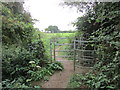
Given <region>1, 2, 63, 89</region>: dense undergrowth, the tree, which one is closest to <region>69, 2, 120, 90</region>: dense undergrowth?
<region>1, 2, 63, 89</region>: dense undergrowth

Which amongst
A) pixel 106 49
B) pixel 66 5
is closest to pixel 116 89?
pixel 106 49

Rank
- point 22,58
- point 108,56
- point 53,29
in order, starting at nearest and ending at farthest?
point 108,56 → point 22,58 → point 53,29

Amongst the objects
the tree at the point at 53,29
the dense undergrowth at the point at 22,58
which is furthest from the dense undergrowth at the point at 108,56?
the tree at the point at 53,29

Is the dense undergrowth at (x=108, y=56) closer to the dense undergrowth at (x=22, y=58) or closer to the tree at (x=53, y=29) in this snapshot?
the dense undergrowth at (x=22, y=58)

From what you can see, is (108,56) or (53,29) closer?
(108,56)

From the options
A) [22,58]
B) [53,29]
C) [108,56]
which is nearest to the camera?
[108,56]

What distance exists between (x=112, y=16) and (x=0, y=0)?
2.21 metres

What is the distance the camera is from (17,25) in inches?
75.2

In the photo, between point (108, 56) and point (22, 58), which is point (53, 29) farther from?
point (108, 56)

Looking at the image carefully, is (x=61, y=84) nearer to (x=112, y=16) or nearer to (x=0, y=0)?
(x=112, y=16)

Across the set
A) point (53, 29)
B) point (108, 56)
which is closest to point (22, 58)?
point (53, 29)

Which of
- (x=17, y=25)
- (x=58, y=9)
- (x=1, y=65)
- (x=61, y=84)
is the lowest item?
(x=61, y=84)

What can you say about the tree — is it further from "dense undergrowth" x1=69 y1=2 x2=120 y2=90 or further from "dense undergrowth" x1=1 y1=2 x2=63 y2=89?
"dense undergrowth" x1=69 y1=2 x2=120 y2=90

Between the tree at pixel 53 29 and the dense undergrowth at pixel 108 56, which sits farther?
the tree at pixel 53 29
